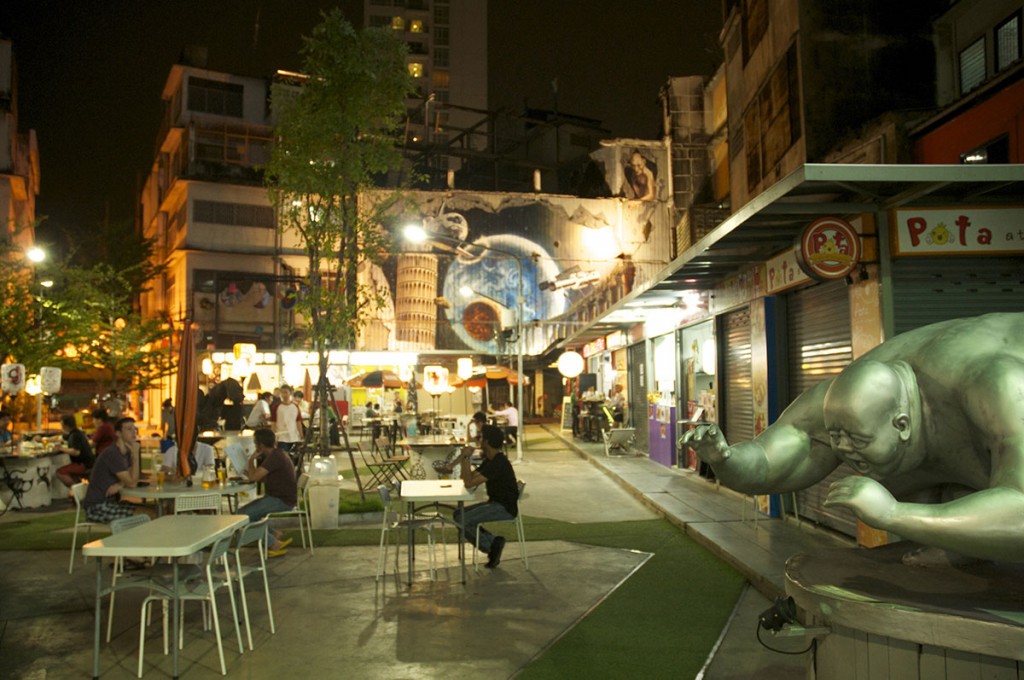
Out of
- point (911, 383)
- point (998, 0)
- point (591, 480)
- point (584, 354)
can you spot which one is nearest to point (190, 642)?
point (911, 383)

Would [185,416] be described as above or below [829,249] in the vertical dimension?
below

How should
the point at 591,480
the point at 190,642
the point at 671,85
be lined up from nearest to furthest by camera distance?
the point at 190,642 < the point at 591,480 < the point at 671,85

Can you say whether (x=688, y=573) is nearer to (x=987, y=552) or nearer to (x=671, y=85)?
(x=987, y=552)

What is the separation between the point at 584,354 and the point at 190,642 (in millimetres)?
24765

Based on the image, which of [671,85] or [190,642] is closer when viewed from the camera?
[190,642]

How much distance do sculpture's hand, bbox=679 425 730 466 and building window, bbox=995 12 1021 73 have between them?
9793mm

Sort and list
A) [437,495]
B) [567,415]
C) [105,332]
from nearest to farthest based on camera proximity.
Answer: [437,495] < [105,332] < [567,415]

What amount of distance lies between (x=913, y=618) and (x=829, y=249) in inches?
209

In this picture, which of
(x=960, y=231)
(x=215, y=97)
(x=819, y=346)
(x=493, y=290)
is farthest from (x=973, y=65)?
(x=215, y=97)

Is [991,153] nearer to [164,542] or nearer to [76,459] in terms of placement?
[164,542]

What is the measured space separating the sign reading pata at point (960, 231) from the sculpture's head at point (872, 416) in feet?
16.4

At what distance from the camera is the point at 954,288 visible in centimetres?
743

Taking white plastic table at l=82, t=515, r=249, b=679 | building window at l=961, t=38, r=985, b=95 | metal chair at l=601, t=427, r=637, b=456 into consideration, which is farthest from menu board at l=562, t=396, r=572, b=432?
white plastic table at l=82, t=515, r=249, b=679

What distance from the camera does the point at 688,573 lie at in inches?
308
